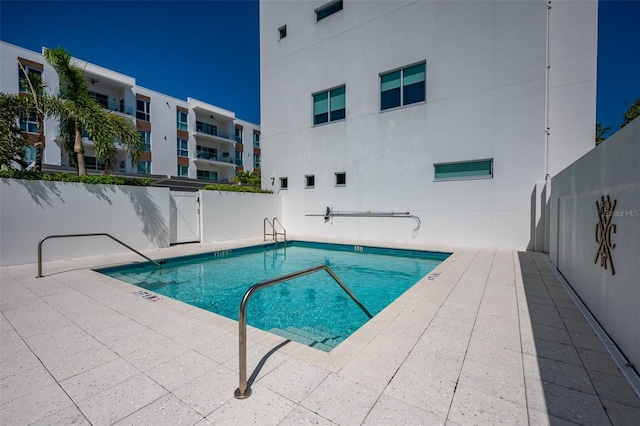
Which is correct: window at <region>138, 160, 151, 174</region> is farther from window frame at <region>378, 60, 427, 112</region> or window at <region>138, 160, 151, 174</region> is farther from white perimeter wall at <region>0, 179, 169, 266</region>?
window frame at <region>378, 60, 427, 112</region>

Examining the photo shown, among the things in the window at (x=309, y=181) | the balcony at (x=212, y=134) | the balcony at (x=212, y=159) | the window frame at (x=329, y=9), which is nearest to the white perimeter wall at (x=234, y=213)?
the window at (x=309, y=181)

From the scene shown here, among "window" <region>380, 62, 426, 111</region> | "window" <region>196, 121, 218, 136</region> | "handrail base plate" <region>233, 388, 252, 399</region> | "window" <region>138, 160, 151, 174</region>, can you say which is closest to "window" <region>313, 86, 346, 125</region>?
"window" <region>380, 62, 426, 111</region>

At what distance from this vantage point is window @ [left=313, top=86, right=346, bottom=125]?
11883mm

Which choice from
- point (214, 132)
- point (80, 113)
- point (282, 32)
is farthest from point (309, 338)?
point (214, 132)

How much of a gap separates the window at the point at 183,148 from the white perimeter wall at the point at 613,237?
27010mm

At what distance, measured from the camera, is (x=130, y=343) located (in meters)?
2.85

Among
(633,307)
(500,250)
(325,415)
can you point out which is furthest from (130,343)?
(500,250)

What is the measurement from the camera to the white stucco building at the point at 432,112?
7977 millimetres

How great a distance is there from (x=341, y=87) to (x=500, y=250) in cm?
878

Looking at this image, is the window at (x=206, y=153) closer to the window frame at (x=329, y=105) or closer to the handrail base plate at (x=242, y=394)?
the window frame at (x=329, y=105)

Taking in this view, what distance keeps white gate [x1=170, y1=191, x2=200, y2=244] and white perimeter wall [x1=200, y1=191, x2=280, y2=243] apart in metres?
0.33

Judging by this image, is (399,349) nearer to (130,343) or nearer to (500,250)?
(130,343)

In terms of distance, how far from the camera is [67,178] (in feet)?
24.4

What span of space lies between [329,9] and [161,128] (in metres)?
18.1
